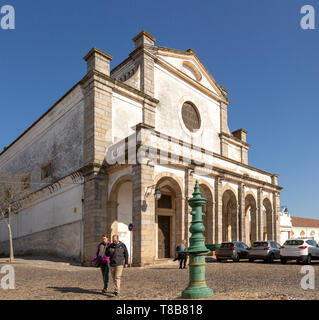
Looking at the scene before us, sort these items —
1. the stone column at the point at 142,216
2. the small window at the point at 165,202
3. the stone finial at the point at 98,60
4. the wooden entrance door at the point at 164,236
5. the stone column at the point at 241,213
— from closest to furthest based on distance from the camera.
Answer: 1. the stone column at the point at 142,216
2. the stone finial at the point at 98,60
3. the wooden entrance door at the point at 164,236
4. the small window at the point at 165,202
5. the stone column at the point at 241,213

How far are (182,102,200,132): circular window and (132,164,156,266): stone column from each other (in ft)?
30.6

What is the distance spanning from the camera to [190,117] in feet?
80.7

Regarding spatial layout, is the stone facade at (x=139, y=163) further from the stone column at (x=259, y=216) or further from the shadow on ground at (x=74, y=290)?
the shadow on ground at (x=74, y=290)

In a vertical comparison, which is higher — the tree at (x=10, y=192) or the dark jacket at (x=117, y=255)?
the tree at (x=10, y=192)

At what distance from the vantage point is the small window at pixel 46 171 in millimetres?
22737

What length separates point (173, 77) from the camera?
2345 cm

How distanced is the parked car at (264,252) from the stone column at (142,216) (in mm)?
6439

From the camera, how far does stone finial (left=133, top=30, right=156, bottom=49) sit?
21.3 meters

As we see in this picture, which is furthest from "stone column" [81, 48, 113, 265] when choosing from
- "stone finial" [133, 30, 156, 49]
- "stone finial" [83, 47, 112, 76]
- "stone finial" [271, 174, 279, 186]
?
"stone finial" [271, 174, 279, 186]

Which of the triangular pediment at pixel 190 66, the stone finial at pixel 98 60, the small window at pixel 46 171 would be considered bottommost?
the small window at pixel 46 171

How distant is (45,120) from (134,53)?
8.22 meters

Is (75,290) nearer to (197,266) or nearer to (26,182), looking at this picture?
(197,266)

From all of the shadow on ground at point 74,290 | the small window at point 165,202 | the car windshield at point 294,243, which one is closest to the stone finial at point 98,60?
the small window at point 165,202

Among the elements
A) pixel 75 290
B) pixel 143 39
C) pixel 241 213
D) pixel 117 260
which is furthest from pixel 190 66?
pixel 75 290
